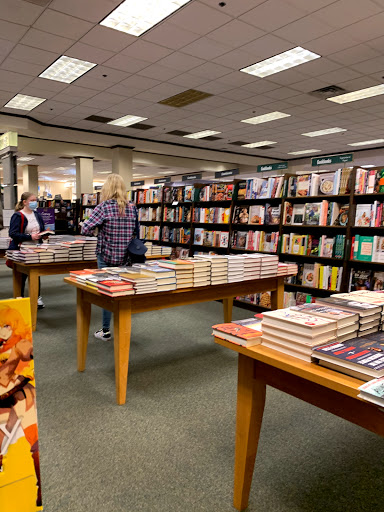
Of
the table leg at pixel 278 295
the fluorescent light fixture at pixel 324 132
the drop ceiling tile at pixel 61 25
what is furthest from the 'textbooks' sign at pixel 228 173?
the fluorescent light fixture at pixel 324 132

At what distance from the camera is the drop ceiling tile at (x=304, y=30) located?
14.3 ft

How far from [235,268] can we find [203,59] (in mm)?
3906

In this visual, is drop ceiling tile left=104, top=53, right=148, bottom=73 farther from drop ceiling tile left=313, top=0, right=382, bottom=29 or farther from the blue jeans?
the blue jeans

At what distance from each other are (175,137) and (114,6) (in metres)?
6.82

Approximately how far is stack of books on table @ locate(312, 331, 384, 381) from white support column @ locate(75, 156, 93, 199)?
11448mm

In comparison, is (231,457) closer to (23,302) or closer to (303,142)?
(23,302)

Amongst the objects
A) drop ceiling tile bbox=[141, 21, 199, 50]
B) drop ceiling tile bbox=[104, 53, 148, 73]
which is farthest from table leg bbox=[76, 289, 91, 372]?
drop ceiling tile bbox=[104, 53, 148, 73]

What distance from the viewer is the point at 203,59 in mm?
5441

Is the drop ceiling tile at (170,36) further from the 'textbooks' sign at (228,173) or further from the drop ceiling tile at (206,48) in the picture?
the 'textbooks' sign at (228,173)

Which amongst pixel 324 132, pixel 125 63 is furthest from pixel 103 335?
pixel 324 132

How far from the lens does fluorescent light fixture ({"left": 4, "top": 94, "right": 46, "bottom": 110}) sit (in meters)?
7.48

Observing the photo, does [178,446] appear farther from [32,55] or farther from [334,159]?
[32,55]

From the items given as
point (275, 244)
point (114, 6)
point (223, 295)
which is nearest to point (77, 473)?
point (223, 295)

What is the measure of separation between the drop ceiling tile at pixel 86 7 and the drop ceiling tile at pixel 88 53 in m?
0.83
